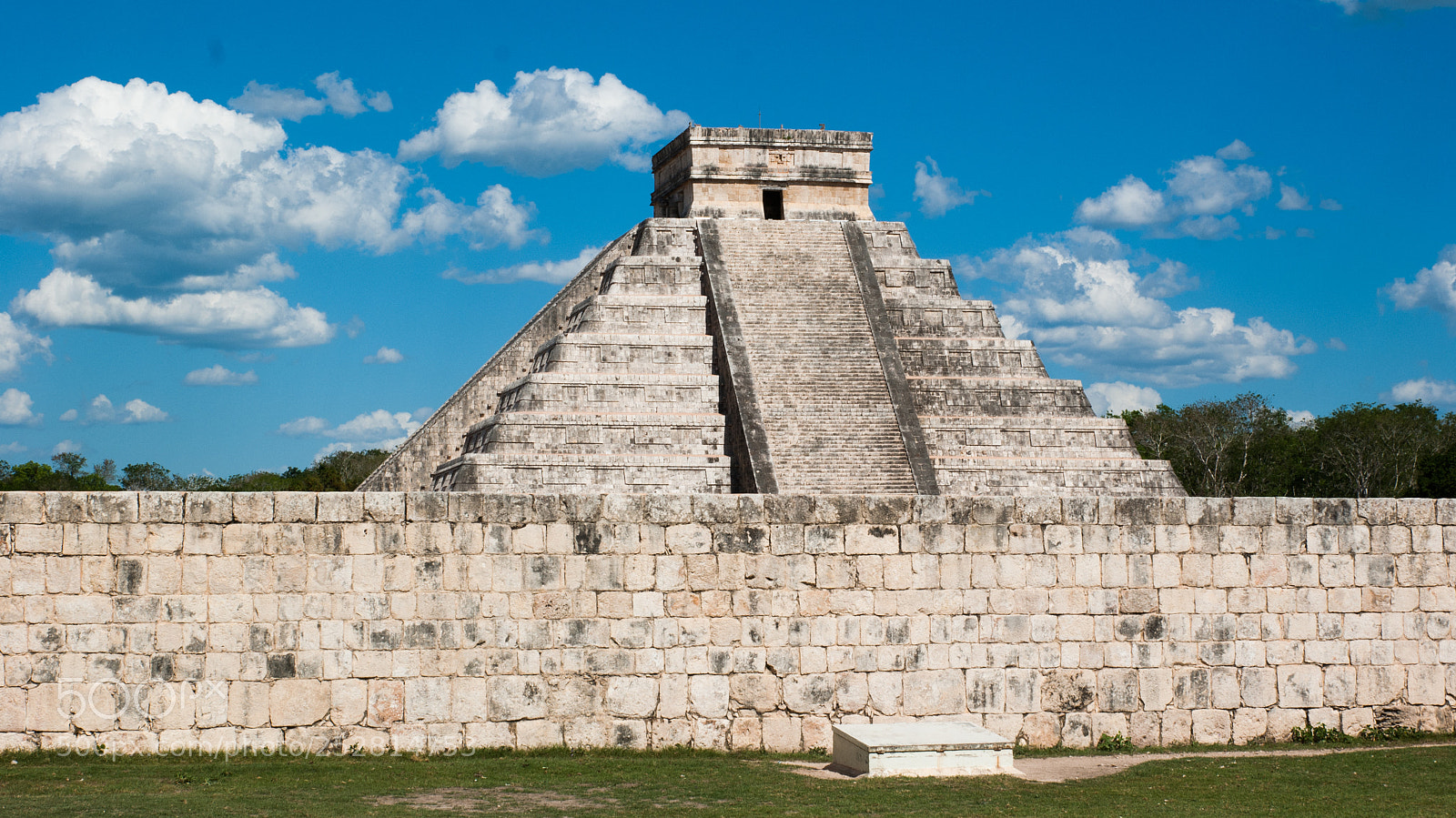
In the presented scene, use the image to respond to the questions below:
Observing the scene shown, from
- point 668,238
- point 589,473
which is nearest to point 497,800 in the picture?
point 589,473

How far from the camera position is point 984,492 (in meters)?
25.7

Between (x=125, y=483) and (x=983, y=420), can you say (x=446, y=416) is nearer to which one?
(x=983, y=420)

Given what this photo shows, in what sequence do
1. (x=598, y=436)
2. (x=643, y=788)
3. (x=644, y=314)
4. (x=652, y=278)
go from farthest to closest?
1. (x=652, y=278)
2. (x=644, y=314)
3. (x=598, y=436)
4. (x=643, y=788)

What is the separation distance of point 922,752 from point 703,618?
7.50 feet

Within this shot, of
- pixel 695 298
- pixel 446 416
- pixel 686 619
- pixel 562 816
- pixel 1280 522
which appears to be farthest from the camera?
pixel 446 416

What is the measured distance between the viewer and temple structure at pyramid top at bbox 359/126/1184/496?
83.0 feet

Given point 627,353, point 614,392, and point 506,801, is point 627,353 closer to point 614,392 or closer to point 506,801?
point 614,392

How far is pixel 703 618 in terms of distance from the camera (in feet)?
40.4

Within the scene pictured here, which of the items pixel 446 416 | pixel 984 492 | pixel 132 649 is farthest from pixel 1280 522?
pixel 446 416

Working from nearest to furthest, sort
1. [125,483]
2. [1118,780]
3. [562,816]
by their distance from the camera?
[562,816] → [1118,780] → [125,483]

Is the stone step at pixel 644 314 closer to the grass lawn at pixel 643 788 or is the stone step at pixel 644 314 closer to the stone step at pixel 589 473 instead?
the stone step at pixel 589 473

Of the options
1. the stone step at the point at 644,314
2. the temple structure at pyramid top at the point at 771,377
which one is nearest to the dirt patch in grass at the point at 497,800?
the temple structure at pyramid top at the point at 771,377

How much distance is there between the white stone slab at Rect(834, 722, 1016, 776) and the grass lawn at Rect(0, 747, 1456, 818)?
0.60ft

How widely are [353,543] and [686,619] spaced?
2.94 m
